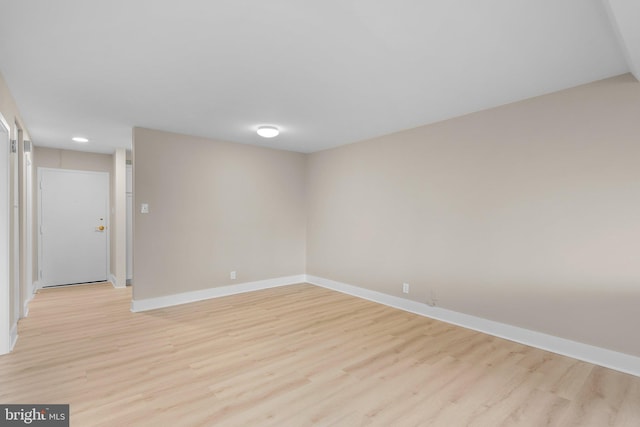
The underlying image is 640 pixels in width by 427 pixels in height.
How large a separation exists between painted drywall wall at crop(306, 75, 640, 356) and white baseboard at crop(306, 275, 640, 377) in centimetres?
6

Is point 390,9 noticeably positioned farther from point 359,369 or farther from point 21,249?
point 21,249

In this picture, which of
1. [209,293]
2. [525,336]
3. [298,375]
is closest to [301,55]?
[298,375]

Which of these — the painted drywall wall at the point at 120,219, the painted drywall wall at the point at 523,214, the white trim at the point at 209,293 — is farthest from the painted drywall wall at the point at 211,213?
the painted drywall wall at the point at 120,219

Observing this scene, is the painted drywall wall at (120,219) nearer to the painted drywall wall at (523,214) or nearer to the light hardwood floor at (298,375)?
the light hardwood floor at (298,375)

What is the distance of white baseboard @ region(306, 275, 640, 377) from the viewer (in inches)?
98.7

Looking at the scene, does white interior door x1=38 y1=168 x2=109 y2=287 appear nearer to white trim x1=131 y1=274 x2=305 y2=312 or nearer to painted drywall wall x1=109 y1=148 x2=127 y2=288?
painted drywall wall x1=109 y1=148 x2=127 y2=288

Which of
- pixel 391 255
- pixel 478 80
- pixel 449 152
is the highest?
pixel 478 80

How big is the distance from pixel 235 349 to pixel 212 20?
8.61 feet

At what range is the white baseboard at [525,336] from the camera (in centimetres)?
251

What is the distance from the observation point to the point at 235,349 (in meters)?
2.85

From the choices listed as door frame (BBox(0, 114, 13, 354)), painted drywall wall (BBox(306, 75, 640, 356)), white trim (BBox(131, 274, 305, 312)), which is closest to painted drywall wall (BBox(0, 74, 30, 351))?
door frame (BBox(0, 114, 13, 354))

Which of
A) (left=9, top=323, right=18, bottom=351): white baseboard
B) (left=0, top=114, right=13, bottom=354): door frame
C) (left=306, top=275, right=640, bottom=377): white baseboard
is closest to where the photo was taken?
(left=306, top=275, right=640, bottom=377): white baseboard

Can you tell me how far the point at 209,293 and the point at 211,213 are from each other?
120 centimetres

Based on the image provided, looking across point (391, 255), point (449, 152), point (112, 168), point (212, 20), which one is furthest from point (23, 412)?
point (112, 168)
